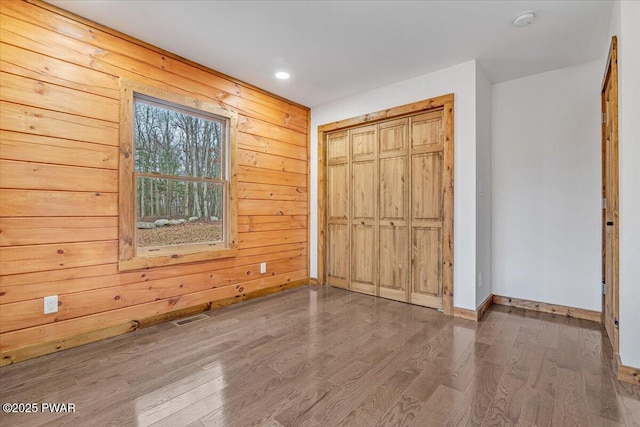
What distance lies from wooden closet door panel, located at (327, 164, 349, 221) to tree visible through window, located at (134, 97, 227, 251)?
1520 mm

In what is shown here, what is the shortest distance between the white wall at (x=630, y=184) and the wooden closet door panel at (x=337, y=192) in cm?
274

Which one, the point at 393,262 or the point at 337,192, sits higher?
the point at 337,192

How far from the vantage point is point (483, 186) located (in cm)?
338

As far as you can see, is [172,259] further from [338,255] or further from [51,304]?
[338,255]

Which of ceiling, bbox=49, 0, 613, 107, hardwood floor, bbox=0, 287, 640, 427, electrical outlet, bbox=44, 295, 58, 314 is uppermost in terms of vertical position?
ceiling, bbox=49, 0, 613, 107

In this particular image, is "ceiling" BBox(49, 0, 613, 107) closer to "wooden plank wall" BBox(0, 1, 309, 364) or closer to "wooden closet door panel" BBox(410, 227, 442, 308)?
"wooden plank wall" BBox(0, 1, 309, 364)

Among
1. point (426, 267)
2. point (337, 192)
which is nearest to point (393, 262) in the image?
point (426, 267)

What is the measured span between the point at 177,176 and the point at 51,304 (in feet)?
4.75

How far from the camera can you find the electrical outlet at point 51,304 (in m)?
2.32

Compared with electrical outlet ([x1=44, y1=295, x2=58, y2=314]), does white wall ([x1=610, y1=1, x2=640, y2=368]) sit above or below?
above

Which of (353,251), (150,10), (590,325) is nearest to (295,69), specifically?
(150,10)

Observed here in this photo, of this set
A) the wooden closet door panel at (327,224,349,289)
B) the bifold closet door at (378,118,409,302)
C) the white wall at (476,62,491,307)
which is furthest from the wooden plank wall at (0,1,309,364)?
the white wall at (476,62,491,307)

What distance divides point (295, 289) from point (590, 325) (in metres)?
3.18

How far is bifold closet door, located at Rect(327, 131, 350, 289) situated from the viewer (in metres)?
4.26
